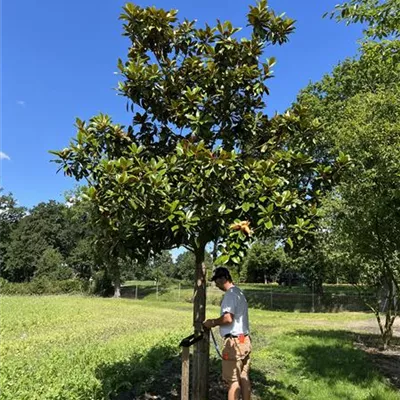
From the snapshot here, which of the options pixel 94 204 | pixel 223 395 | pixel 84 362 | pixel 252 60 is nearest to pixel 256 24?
pixel 252 60

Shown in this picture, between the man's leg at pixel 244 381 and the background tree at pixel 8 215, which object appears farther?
the background tree at pixel 8 215

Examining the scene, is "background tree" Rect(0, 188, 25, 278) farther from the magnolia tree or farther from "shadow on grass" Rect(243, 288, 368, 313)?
the magnolia tree

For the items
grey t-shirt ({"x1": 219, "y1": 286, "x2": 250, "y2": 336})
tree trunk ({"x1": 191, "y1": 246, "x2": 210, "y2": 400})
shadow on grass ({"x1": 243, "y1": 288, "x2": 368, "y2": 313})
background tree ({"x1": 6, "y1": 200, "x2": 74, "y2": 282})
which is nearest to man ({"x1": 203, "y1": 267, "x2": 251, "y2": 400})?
grey t-shirt ({"x1": 219, "y1": 286, "x2": 250, "y2": 336})

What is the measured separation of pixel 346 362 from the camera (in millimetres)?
9352

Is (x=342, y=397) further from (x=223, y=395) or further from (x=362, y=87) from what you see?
(x=362, y=87)

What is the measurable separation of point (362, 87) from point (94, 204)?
877 inches

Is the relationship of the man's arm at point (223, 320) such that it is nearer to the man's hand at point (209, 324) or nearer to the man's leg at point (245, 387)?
the man's hand at point (209, 324)

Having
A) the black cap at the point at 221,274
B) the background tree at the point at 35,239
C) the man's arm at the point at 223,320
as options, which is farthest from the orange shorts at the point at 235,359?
the background tree at the point at 35,239

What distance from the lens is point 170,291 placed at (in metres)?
39.8

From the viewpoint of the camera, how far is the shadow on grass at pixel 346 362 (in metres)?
8.09

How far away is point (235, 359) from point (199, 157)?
8.16 feet

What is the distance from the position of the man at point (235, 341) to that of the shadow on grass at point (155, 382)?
3.52 feet

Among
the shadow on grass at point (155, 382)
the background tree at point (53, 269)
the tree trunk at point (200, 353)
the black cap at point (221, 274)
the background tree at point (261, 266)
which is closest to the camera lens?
the black cap at point (221, 274)

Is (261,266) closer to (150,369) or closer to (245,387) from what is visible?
(150,369)
